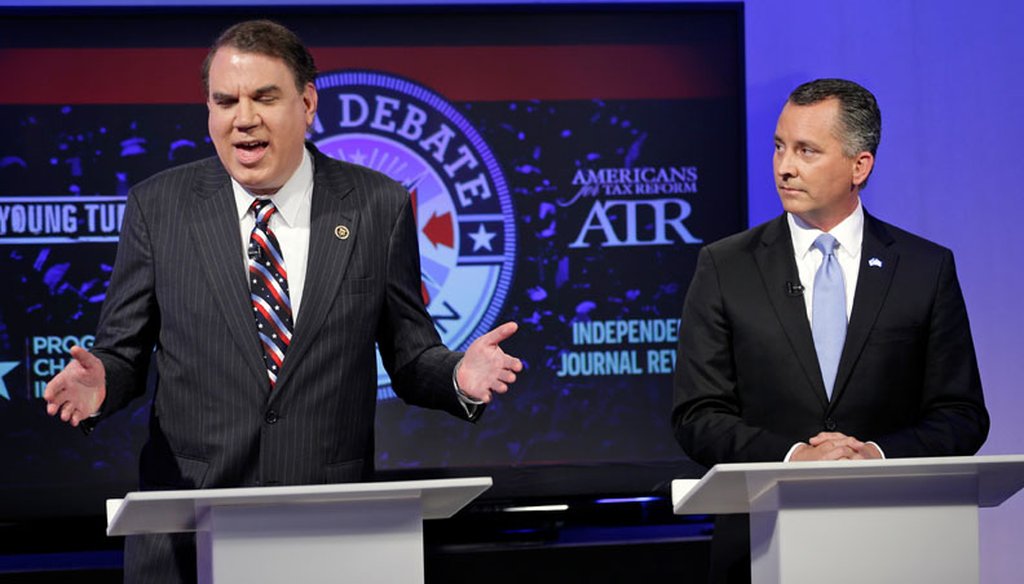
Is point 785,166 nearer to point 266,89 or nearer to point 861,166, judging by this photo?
point 861,166

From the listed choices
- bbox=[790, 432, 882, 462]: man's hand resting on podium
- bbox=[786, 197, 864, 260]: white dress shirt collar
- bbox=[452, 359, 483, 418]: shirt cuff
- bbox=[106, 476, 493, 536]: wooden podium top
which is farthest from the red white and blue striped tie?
bbox=[786, 197, 864, 260]: white dress shirt collar

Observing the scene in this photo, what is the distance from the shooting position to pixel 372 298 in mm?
2771

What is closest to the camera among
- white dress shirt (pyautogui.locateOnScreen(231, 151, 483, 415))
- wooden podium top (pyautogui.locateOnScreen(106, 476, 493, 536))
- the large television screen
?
wooden podium top (pyautogui.locateOnScreen(106, 476, 493, 536))

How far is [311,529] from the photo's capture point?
2037 mm

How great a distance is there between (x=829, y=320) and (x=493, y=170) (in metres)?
1.90

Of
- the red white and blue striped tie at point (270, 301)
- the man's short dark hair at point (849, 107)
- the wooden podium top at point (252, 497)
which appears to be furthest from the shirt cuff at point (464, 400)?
the man's short dark hair at point (849, 107)

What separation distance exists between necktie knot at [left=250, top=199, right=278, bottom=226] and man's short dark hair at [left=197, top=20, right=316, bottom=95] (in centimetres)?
26

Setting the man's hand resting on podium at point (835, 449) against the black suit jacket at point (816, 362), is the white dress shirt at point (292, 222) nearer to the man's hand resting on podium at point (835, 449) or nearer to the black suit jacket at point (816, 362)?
the black suit jacket at point (816, 362)

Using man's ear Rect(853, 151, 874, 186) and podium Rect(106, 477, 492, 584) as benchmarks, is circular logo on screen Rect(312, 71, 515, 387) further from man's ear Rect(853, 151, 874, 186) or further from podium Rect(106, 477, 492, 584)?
podium Rect(106, 477, 492, 584)

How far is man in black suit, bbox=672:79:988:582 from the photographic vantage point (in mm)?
2852

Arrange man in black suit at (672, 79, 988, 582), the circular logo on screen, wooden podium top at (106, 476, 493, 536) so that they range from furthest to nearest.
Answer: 1. the circular logo on screen
2. man in black suit at (672, 79, 988, 582)
3. wooden podium top at (106, 476, 493, 536)

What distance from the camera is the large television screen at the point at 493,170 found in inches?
173

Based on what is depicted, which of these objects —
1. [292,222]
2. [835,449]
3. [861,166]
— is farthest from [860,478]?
[292,222]

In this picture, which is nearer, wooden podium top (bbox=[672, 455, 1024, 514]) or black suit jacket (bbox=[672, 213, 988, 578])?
wooden podium top (bbox=[672, 455, 1024, 514])
